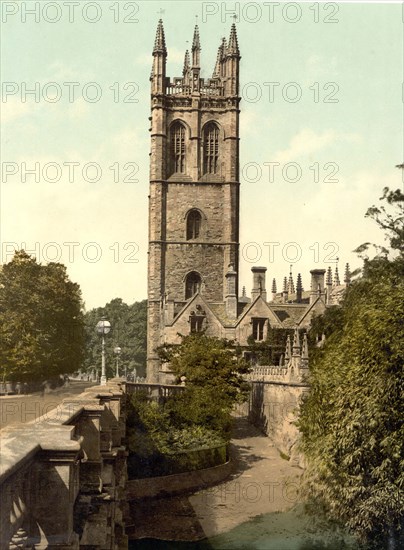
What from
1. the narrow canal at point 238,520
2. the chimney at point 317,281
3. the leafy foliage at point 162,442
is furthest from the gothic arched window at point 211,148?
the narrow canal at point 238,520

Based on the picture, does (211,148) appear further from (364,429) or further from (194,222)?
(364,429)

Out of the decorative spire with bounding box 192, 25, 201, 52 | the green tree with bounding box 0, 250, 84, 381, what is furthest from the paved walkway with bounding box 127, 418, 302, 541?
the decorative spire with bounding box 192, 25, 201, 52

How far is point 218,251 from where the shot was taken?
62875mm

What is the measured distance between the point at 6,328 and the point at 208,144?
2928 cm

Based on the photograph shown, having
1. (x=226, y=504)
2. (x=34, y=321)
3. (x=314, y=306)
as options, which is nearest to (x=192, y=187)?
(x=314, y=306)

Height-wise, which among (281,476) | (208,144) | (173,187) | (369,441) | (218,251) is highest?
(208,144)

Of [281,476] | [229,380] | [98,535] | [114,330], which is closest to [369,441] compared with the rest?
[98,535]

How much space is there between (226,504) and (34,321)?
25483mm

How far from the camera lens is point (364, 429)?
670 inches

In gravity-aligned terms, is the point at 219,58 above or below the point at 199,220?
above

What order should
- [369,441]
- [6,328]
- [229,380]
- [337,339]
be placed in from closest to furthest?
[369,441]
[337,339]
[229,380]
[6,328]

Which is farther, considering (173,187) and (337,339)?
(173,187)

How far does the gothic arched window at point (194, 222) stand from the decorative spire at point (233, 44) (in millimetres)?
16900

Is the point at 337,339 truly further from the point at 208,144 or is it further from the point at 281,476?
the point at 208,144
